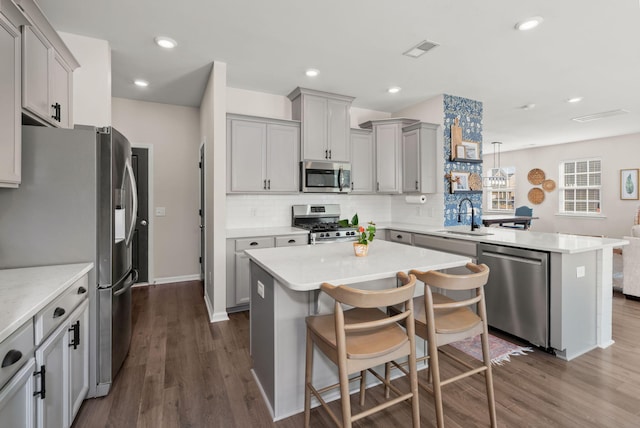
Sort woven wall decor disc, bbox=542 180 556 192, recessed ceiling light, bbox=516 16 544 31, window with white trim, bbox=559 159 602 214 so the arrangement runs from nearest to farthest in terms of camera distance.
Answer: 1. recessed ceiling light, bbox=516 16 544 31
2. window with white trim, bbox=559 159 602 214
3. woven wall decor disc, bbox=542 180 556 192

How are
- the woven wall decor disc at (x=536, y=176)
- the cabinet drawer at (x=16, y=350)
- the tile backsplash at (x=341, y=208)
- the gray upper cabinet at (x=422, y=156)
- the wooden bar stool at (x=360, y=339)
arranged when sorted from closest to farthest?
the cabinet drawer at (x=16, y=350), the wooden bar stool at (x=360, y=339), the tile backsplash at (x=341, y=208), the gray upper cabinet at (x=422, y=156), the woven wall decor disc at (x=536, y=176)

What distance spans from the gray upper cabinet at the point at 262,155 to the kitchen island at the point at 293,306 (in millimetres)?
1932

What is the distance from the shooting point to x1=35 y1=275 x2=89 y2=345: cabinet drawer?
52.9 inches

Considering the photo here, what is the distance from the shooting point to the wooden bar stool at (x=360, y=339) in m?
Result: 1.44

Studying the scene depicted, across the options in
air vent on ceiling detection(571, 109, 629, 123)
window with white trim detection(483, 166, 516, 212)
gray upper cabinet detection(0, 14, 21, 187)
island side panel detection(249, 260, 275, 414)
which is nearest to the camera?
gray upper cabinet detection(0, 14, 21, 187)

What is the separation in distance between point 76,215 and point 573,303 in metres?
3.68

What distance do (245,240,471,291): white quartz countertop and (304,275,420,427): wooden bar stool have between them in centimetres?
15

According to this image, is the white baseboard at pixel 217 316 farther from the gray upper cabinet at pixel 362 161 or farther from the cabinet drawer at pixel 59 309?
the gray upper cabinet at pixel 362 161

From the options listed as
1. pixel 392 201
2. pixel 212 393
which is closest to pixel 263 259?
pixel 212 393

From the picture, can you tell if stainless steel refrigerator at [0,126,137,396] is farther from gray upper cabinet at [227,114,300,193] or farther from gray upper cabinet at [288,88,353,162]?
gray upper cabinet at [288,88,353,162]

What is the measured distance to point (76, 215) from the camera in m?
1.94

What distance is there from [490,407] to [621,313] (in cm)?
298

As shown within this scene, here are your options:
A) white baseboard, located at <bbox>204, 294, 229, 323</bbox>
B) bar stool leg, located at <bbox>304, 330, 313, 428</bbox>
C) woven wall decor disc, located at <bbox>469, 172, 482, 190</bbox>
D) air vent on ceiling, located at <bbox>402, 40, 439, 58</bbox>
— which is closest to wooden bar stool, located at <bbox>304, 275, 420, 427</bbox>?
bar stool leg, located at <bbox>304, 330, 313, 428</bbox>

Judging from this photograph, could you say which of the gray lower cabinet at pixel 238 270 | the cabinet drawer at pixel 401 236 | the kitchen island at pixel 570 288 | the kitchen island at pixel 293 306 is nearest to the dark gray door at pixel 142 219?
the gray lower cabinet at pixel 238 270
